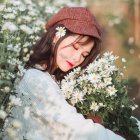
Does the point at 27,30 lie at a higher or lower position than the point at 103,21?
higher

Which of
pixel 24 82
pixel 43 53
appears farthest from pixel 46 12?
pixel 24 82

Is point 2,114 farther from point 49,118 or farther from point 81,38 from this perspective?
point 81,38

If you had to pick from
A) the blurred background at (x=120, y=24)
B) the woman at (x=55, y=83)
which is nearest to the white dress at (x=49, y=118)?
the woman at (x=55, y=83)

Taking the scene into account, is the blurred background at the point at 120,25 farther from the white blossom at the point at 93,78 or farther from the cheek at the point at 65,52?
the white blossom at the point at 93,78

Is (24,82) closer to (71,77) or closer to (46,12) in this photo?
(71,77)

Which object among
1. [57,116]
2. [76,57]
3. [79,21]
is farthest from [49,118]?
[79,21]

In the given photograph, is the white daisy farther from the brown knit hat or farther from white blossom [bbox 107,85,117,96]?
the brown knit hat

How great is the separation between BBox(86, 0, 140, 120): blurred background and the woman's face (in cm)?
553

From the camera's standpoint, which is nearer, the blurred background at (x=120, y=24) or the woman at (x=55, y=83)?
the woman at (x=55, y=83)

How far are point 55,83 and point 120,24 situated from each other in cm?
818

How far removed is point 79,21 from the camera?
3688mm

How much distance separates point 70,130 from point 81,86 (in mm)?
404

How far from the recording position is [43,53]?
3771 mm

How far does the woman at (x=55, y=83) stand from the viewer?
10.6ft
